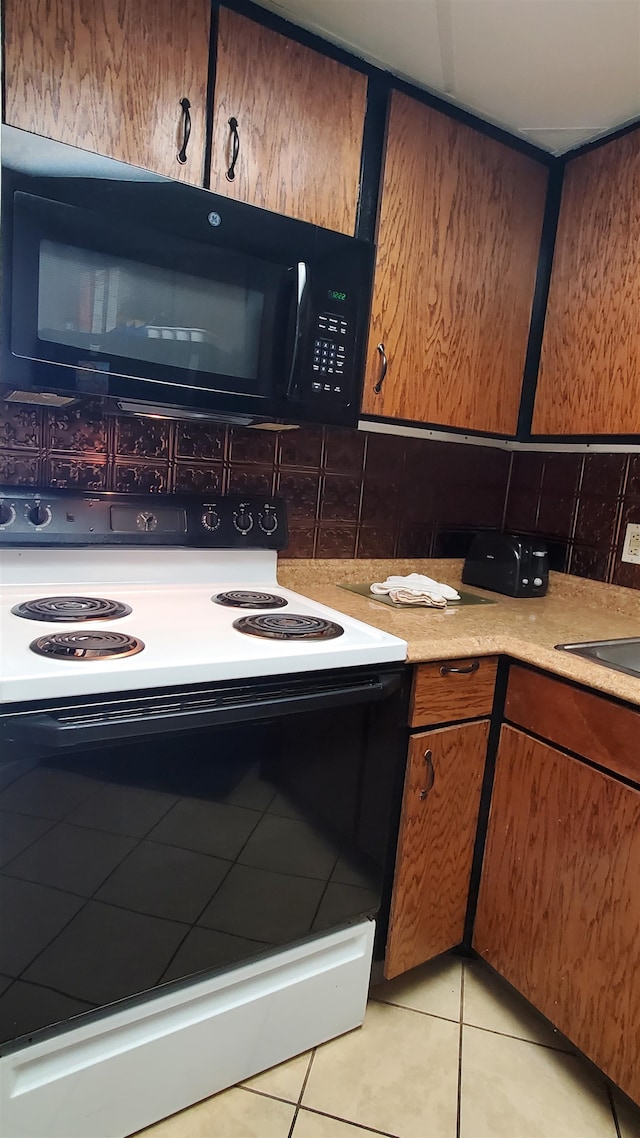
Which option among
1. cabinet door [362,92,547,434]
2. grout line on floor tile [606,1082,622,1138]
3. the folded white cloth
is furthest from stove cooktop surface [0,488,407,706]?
grout line on floor tile [606,1082,622,1138]

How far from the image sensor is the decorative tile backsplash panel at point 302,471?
1421mm

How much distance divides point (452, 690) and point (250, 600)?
1.63 feet

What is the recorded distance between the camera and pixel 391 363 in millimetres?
1545

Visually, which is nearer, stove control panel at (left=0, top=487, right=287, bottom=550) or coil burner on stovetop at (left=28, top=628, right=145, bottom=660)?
coil burner on stovetop at (left=28, top=628, right=145, bottom=660)

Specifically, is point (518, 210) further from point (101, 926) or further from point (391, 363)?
point (101, 926)

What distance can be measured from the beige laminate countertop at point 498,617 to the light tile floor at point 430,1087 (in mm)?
799

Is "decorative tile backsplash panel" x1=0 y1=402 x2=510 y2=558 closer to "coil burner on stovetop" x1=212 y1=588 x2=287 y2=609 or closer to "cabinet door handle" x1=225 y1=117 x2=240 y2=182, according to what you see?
"coil burner on stovetop" x1=212 y1=588 x2=287 y2=609

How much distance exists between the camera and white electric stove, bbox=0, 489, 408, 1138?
3.11 feet

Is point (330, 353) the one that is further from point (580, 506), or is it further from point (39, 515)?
point (580, 506)

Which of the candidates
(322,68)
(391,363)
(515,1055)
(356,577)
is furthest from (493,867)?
(322,68)

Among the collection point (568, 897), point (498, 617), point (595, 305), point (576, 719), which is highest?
point (595, 305)

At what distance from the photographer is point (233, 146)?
4.13 feet

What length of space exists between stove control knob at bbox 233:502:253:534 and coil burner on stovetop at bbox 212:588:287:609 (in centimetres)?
16

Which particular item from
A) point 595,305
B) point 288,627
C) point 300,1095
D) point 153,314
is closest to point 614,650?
point 288,627
